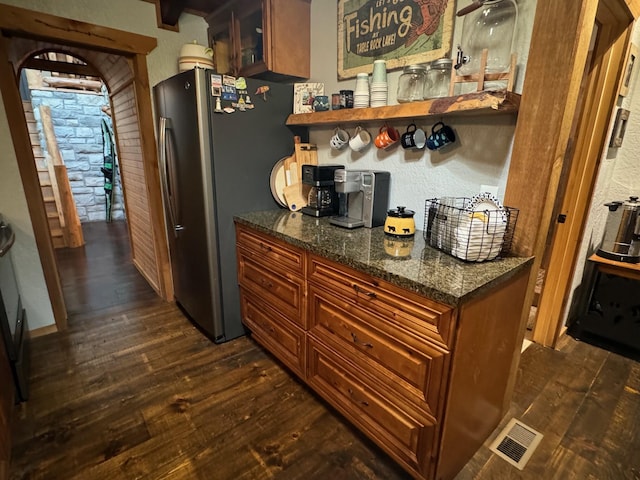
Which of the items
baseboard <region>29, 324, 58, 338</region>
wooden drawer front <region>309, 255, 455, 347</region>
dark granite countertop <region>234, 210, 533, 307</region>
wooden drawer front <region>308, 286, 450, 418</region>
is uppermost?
dark granite countertop <region>234, 210, 533, 307</region>

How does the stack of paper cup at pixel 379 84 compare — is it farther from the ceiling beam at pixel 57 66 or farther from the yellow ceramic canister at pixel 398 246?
the ceiling beam at pixel 57 66

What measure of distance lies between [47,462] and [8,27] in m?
2.33

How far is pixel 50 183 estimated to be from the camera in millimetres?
4297

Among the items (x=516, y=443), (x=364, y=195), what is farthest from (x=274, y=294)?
(x=516, y=443)

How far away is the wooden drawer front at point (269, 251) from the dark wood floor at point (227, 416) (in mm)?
695

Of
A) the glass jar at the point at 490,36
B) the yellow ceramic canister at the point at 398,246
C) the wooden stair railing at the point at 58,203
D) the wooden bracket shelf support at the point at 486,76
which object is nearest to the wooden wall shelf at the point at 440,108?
the wooden bracket shelf support at the point at 486,76

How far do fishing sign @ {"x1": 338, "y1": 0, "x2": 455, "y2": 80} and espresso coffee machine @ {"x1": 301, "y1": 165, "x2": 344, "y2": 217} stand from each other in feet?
2.05

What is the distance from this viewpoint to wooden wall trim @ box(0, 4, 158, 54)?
1.92 metres

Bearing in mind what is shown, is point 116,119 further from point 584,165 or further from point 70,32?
point 584,165

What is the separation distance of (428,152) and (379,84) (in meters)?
0.45

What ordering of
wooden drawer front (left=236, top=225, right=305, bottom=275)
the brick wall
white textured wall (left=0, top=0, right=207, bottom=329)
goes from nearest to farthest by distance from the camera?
wooden drawer front (left=236, top=225, right=305, bottom=275)
white textured wall (left=0, top=0, right=207, bottom=329)
the brick wall

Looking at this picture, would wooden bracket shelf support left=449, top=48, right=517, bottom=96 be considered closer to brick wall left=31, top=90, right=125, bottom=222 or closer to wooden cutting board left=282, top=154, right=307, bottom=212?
wooden cutting board left=282, top=154, right=307, bottom=212

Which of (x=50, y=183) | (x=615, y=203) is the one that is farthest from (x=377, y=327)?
(x=50, y=183)

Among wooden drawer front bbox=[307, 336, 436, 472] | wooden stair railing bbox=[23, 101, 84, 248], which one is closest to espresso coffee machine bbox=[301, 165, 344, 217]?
wooden drawer front bbox=[307, 336, 436, 472]
